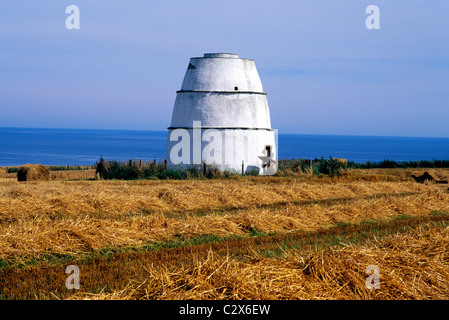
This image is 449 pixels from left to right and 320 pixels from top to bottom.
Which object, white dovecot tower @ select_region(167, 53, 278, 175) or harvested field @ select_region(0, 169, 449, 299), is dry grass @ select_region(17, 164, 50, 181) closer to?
white dovecot tower @ select_region(167, 53, 278, 175)

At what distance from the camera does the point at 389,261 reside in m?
9.70

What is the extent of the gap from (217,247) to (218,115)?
985 inches

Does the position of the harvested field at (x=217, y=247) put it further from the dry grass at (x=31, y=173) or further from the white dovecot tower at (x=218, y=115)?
the white dovecot tower at (x=218, y=115)

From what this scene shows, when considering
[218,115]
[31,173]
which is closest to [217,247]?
[31,173]

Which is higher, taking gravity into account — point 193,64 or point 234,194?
point 193,64

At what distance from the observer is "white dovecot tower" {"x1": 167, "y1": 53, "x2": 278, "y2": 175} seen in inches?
1454

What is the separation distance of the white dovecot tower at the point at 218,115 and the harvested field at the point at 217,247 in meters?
14.8

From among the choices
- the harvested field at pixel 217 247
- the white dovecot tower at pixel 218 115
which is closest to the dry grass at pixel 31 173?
the white dovecot tower at pixel 218 115

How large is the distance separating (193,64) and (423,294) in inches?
1206

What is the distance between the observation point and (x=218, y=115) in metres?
36.9

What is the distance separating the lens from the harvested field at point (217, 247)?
819cm

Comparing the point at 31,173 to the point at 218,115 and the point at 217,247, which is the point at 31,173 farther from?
the point at 217,247
